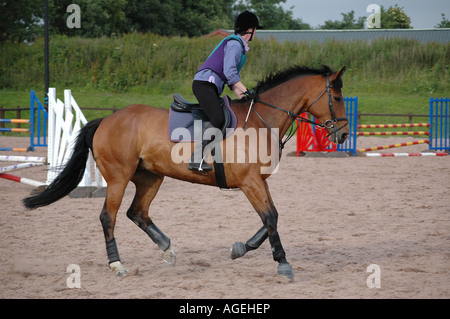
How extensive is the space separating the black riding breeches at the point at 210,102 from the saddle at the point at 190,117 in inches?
2.9

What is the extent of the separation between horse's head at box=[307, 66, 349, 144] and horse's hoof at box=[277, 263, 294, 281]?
50.9 inches

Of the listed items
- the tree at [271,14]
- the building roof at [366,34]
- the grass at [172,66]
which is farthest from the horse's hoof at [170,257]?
the tree at [271,14]

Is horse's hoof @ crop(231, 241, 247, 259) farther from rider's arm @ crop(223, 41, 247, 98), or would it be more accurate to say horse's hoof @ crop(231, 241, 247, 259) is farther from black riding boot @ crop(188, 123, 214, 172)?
rider's arm @ crop(223, 41, 247, 98)

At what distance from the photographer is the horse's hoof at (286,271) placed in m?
5.11

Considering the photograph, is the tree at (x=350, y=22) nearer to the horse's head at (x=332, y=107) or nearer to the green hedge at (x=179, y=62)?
the green hedge at (x=179, y=62)

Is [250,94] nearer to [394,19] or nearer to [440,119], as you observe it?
[440,119]

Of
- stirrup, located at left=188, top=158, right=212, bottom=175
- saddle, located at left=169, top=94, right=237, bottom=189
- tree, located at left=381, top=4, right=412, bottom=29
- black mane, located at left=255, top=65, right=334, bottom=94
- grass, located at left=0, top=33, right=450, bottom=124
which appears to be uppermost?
tree, located at left=381, top=4, right=412, bottom=29

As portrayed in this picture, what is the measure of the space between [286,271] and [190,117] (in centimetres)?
172

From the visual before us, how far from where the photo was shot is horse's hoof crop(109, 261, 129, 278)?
5275mm

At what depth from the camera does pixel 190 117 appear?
18.1ft

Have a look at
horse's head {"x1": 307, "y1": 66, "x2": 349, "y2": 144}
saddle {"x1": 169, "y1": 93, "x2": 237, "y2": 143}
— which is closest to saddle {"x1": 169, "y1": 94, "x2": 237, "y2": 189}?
saddle {"x1": 169, "y1": 93, "x2": 237, "y2": 143}

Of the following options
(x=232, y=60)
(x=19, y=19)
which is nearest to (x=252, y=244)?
(x=232, y=60)

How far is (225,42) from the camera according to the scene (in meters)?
5.38
